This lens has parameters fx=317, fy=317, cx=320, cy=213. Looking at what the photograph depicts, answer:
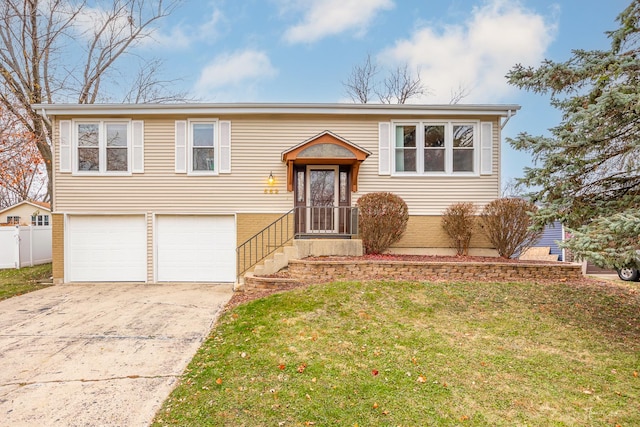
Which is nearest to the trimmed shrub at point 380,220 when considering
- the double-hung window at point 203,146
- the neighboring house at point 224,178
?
the neighboring house at point 224,178

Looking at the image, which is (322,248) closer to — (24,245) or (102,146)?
(102,146)

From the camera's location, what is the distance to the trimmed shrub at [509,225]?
8086 mm

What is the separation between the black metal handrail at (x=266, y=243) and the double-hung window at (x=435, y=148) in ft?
11.9

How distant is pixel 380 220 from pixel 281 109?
437 centimetres

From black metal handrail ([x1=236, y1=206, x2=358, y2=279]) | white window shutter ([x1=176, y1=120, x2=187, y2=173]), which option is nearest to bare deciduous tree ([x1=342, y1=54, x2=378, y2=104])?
black metal handrail ([x1=236, y1=206, x2=358, y2=279])

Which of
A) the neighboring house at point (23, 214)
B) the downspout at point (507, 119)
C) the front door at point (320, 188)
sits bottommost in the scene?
the neighboring house at point (23, 214)

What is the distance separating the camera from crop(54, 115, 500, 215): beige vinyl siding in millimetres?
9453

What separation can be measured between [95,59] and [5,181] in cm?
645

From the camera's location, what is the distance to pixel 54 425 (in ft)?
9.75

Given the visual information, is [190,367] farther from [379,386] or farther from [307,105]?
[307,105]

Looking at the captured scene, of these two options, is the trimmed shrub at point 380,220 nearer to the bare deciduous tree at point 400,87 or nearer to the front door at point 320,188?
the front door at point 320,188

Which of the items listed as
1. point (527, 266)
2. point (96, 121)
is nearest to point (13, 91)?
point (96, 121)

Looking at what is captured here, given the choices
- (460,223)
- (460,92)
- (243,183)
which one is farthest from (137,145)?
(460,92)

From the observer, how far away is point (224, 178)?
9.51 m
